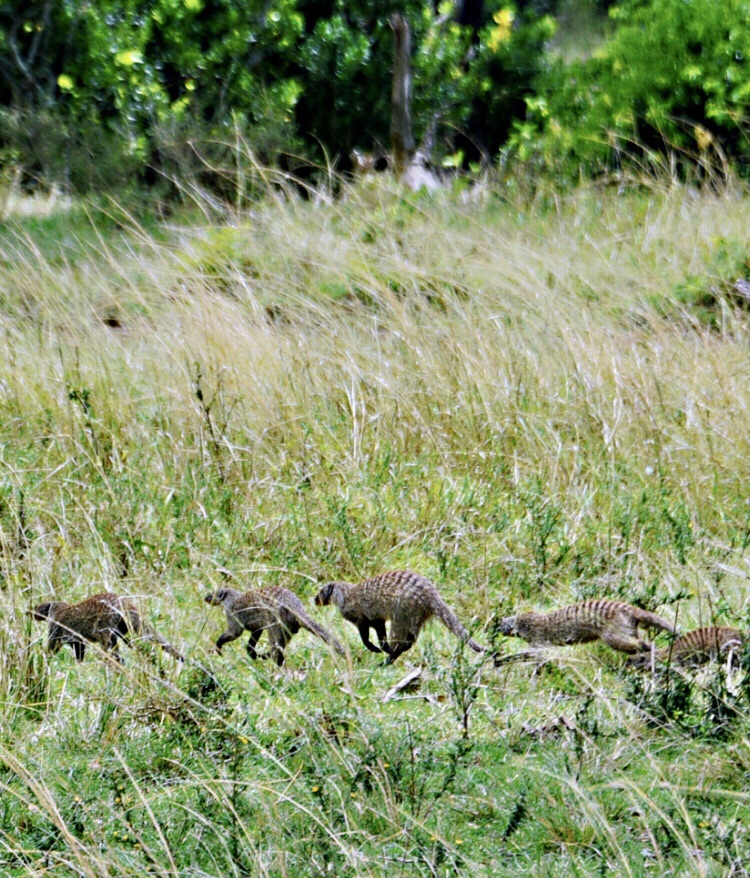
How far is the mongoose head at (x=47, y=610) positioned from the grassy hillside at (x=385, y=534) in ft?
0.25

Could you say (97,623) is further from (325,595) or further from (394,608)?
(394,608)

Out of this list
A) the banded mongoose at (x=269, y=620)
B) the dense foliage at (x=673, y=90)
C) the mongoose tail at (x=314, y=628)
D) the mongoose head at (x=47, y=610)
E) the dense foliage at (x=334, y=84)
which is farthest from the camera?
the dense foliage at (x=334, y=84)

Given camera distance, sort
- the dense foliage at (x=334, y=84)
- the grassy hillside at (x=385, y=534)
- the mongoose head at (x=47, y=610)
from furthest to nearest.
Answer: the dense foliage at (x=334, y=84) < the mongoose head at (x=47, y=610) < the grassy hillside at (x=385, y=534)

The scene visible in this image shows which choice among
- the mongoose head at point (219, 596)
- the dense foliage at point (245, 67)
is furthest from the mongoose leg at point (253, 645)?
the dense foliage at point (245, 67)

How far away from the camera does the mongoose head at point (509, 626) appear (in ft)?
13.3

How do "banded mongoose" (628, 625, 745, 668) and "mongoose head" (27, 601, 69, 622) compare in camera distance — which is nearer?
"banded mongoose" (628, 625, 745, 668)

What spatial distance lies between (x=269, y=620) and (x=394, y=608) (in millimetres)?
401

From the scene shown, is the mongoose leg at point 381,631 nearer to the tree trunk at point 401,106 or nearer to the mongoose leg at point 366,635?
the mongoose leg at point 366,635

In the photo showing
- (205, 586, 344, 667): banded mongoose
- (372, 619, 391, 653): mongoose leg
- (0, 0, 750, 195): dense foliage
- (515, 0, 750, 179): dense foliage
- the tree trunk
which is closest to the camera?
(205, 586, 344, 667): banded mongoose

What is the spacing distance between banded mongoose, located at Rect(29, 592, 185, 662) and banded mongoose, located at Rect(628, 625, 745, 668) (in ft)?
4.86

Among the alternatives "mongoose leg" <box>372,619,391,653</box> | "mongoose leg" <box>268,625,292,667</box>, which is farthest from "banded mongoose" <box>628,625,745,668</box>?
"mongoose leg" <box>268,625,292,667</box>

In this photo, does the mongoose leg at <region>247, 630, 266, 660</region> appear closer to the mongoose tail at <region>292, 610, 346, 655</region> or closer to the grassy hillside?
the grassy hillside

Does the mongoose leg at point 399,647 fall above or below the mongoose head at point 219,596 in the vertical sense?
below

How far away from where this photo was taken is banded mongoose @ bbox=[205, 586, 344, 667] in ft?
12.6
